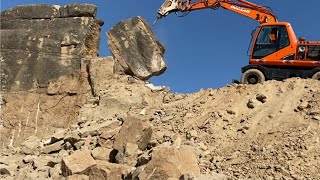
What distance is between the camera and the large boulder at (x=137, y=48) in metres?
13.4

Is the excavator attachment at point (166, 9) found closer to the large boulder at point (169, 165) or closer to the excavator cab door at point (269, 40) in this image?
the excavator cab door at point (269, 40)

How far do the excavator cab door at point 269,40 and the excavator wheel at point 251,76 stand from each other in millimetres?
488

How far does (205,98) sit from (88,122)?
279 cm

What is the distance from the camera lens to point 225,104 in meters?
9.79

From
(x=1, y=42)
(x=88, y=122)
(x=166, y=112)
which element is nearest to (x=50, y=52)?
(x=1, y=42)

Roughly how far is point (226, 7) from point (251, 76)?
8.06ft

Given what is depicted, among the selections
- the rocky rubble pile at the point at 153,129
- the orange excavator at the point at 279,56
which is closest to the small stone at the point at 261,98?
the rocky rubble pile at the point at 153,129

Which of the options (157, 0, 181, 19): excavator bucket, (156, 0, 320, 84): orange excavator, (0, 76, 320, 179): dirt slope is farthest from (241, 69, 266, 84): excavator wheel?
(157, 0, 181, 19): excavator bucket

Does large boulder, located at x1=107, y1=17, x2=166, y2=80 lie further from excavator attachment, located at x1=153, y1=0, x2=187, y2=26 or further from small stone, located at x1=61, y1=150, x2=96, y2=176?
small stone, located at x1=61, y1=150, x2=96, y2=176

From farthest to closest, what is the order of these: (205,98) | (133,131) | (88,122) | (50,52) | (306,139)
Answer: (50,52)
(88,122)
(205,98)
(133,131)
(306,139)

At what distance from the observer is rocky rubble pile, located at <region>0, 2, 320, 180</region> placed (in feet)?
24.1

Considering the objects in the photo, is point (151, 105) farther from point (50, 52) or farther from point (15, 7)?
point (15, 7)

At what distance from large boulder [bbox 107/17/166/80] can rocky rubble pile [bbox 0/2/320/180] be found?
98mm

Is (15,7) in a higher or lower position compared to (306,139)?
higher
